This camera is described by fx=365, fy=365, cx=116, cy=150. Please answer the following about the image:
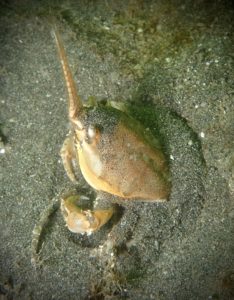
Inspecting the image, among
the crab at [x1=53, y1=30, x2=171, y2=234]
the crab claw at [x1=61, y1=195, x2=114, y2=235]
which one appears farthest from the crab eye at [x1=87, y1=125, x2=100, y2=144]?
the crab claw at [x1=61, y1=195, x2=114, y2=235]

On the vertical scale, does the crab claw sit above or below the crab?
below

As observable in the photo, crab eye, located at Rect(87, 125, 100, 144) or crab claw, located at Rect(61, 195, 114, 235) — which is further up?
crab eye, located at Rect(87, 125, 100, 144)

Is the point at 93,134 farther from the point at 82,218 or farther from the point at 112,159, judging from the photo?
the point at 82,218

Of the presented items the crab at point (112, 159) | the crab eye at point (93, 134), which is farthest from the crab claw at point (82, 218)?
the crab eye at point (93, 134)

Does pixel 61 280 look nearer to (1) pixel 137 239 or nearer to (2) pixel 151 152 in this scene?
(1) pixel 137 239

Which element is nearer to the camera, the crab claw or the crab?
the crab

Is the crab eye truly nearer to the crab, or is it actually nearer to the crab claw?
the crab

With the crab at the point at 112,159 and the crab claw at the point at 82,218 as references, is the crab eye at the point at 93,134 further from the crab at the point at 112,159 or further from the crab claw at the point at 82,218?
the crab claw at the point at 82,218

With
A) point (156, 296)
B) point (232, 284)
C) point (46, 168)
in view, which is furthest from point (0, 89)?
point (232, 284)
